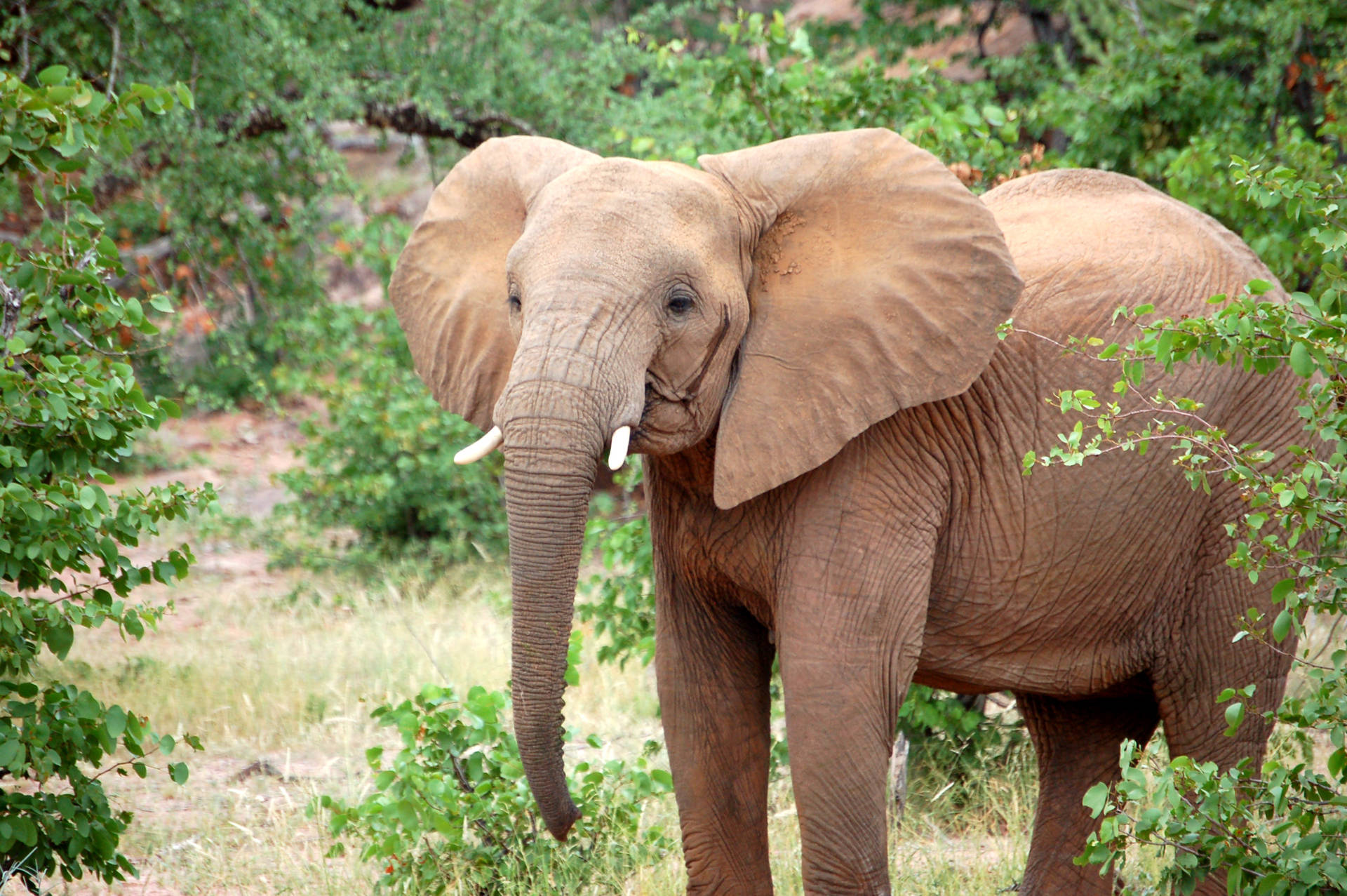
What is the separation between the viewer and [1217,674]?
377cm

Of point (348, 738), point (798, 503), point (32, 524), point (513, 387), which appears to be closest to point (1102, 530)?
point (798, 503)

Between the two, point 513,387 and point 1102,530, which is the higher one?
point 513,387

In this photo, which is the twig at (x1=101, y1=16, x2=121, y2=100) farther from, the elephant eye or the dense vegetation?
the elephant eye

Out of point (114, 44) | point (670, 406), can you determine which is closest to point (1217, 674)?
point (670, 406)

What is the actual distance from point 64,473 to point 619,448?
1716mm

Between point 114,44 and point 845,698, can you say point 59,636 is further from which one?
point 114,44

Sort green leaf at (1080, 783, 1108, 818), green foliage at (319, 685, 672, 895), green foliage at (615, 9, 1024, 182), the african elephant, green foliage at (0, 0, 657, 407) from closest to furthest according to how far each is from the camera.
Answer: green leaf at (1080, 783, 1108, 818) < the african elephant < green foliage at (319, 685, 672, 895) < green foliage at (615, 9, 1024, 182) < green foliage at (0, 0, 657, 407)

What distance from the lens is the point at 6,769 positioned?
366 centimetres

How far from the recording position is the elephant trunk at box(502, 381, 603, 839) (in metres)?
2.98

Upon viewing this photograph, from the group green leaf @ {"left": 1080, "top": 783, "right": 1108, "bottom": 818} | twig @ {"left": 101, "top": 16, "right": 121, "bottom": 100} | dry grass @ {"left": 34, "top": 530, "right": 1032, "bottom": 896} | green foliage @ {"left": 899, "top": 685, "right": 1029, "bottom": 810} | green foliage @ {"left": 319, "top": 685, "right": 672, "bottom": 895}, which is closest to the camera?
green leaf @ {"left": 1080, "top": 783, "right": 1108, "bottom": 818}

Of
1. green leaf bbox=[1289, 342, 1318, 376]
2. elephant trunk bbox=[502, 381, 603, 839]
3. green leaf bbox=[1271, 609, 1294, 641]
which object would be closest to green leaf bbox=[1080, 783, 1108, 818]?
green leaf bbox=[1271, 609, 1294, 641]

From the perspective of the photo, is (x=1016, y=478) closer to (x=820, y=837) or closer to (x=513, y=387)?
(x=820, y=837)

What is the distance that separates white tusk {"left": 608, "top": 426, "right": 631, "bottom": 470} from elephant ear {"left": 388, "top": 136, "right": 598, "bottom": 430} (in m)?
0.56

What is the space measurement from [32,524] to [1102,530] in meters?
2.76
